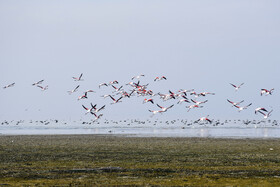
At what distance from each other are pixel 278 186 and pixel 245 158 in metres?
16.5

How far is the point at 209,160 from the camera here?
41.0 meters

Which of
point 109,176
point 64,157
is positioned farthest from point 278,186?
point 64,157

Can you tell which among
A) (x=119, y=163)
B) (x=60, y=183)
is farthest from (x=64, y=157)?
(x=60, y=183)

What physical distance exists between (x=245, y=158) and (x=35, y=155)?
2127 cm

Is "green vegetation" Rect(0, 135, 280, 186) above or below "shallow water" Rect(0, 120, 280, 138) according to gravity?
above

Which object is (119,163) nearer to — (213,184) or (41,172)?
(41,172)

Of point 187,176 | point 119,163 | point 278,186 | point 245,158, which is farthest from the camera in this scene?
point 245,158

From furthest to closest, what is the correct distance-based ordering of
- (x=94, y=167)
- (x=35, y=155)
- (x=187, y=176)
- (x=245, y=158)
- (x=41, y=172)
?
(x=35, y=155) < (x=245, y=158) < (x=94, y=167) < (x=41, y=172) < (x=187, y=176)

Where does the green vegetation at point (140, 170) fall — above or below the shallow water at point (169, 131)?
above

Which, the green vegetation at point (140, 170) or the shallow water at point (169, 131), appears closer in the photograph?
the green vegetation at point (140, 170)

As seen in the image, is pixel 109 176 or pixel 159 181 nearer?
pixel 159 181

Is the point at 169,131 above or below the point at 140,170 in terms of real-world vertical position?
below

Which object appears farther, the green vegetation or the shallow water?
the shallow water

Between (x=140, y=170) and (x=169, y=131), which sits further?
(x=169, y=131)
